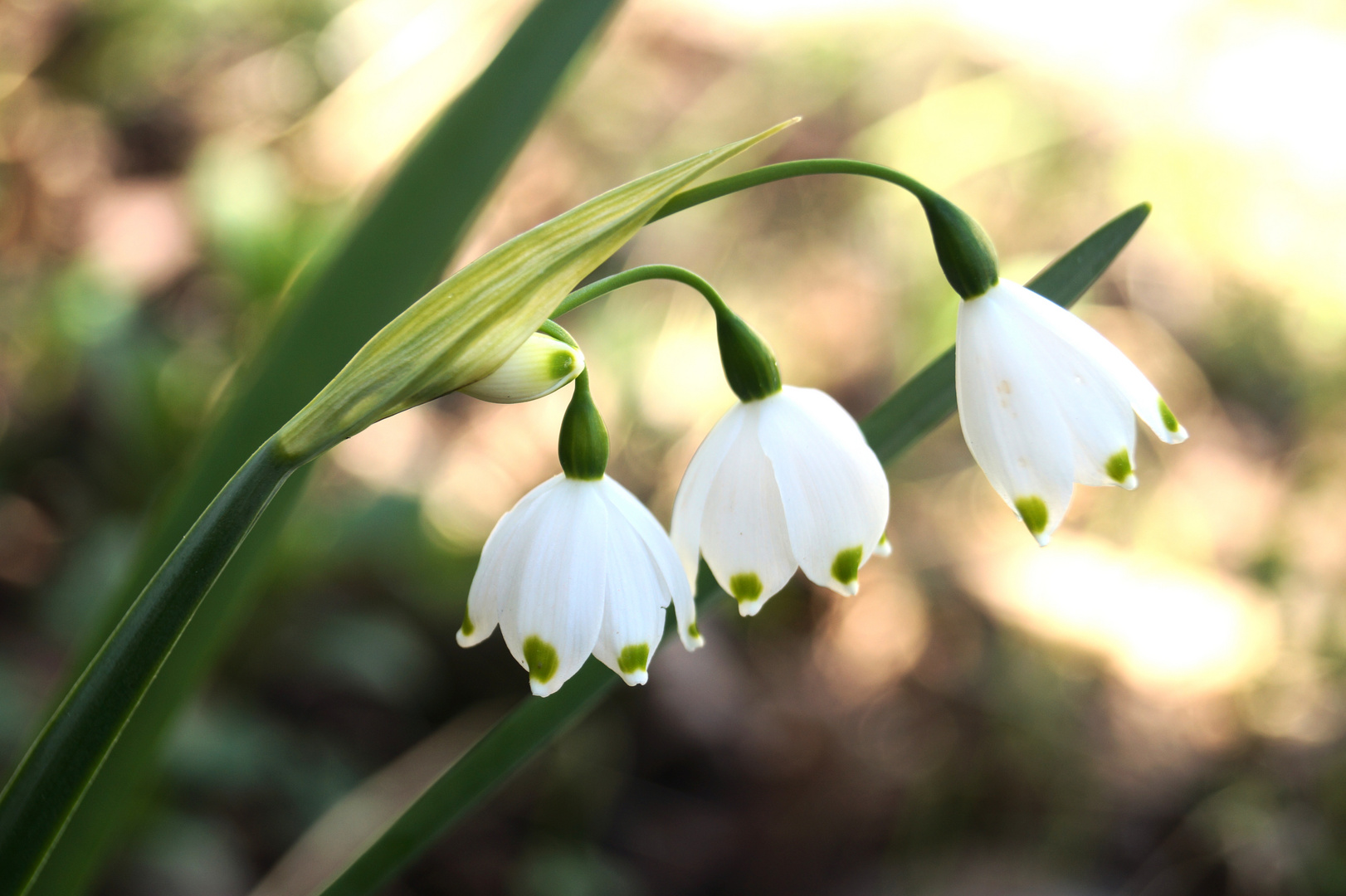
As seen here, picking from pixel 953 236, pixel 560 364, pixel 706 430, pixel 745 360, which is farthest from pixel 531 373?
pixel 706 430

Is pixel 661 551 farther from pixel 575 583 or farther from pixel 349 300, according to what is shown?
pixel 349 300

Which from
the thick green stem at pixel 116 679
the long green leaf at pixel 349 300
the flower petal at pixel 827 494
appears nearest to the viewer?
the thick green stem at pixel 116 679

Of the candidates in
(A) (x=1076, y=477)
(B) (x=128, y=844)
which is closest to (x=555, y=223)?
(A) (x=1076, y=477)

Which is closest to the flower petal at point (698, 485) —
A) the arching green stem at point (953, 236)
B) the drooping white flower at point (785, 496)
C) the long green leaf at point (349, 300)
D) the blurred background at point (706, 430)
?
the drooping white flower at point (785, 496)

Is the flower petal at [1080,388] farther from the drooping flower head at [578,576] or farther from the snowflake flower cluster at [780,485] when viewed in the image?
the drooping flower head at [578,576]

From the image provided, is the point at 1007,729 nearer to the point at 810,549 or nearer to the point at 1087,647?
the point at 1087,647
